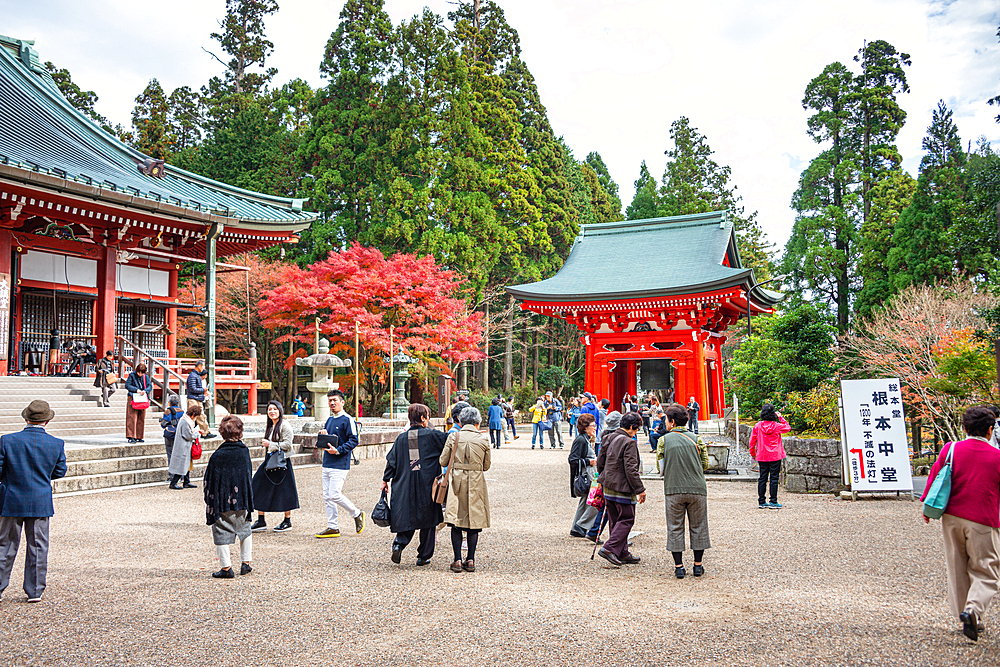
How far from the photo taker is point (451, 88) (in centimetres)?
2906

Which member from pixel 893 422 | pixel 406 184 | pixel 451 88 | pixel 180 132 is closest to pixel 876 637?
pixel 893 422

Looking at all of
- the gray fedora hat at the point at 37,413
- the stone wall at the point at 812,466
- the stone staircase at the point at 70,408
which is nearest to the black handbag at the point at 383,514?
the gray fedora hat at the point at 37,413

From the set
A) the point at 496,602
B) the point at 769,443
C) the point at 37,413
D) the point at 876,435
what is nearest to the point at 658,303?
the point at 876,435

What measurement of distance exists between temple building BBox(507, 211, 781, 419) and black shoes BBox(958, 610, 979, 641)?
15.8 m

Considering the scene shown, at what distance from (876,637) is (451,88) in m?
28.1

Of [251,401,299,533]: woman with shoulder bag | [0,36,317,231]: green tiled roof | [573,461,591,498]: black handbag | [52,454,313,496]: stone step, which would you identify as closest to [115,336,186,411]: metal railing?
[0,36,317,231]: green tiled roof

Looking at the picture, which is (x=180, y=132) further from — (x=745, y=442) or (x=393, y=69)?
(x=745, y=442)

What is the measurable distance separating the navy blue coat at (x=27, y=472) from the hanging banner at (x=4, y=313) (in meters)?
11.0

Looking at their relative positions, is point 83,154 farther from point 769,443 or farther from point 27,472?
point 769,443

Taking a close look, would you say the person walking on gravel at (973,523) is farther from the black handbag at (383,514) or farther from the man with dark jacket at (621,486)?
the black handbag at (383,514)

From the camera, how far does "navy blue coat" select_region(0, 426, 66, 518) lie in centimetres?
453

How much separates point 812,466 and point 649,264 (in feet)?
44.0

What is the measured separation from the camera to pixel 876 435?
9102 mm

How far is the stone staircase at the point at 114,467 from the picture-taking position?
9641 mm
